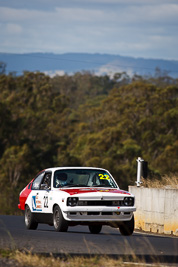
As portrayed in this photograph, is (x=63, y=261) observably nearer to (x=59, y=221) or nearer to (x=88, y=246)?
(x=88, y=246)

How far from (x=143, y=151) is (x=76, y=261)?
53786mm

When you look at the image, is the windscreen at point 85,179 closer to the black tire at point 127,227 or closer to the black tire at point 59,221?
the black tire at point 59,221

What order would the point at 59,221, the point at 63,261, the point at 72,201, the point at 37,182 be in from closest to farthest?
the point at 63,261, the point at 72,201, the point at 59,221, the point at 37,182

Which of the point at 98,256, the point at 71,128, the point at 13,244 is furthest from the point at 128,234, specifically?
the point at 71,128

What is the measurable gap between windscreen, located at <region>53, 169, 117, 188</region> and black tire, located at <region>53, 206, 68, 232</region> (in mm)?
763

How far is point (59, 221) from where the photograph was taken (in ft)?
43.5

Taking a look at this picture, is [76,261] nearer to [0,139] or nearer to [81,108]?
[0,139]

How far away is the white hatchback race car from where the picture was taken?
42.9ft

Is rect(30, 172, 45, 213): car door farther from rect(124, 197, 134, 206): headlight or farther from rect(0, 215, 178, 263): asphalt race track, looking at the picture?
rect(124, 197, 134, 206): headlight

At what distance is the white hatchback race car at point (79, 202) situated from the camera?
1308cm

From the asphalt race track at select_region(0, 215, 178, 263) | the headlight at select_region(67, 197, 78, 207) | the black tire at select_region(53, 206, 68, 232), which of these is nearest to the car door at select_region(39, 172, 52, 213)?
the black tire at select_region(53, 206, 68, 232)

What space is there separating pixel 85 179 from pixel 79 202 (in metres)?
1.59

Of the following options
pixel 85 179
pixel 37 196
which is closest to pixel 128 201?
pixel 85 179

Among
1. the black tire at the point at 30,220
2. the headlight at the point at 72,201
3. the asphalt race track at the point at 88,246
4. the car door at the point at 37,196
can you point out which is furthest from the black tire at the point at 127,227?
the black tire at the point at 30,220
